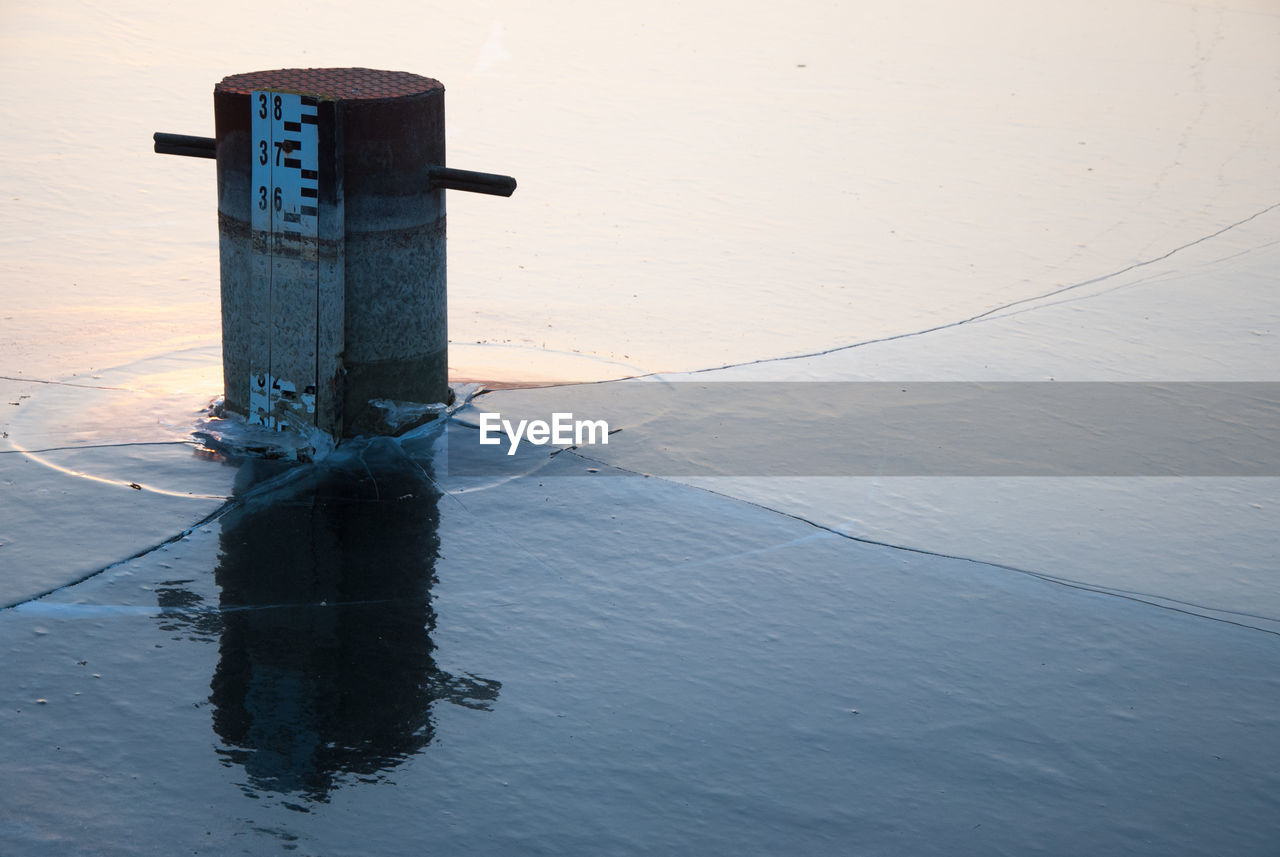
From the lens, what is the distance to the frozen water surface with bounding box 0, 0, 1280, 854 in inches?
166

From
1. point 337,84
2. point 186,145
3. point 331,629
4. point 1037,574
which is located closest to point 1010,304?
point 1037,574

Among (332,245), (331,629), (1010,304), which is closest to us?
(331,629)

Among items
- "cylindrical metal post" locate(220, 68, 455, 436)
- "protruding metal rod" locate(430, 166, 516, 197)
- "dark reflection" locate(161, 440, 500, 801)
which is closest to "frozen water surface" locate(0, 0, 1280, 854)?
"dark reflection" locate(161, 440, 500, 801)

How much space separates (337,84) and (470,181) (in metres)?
0.81

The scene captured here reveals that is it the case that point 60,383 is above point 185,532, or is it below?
above

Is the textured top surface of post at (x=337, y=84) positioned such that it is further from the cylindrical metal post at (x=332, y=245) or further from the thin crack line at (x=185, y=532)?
the thin crack line at (x=185, y=532)

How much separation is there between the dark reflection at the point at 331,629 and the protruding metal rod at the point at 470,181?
1.31m

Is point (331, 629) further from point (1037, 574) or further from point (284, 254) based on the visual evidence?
point (1037, 574)

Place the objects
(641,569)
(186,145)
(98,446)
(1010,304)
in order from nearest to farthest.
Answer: (641,569), (98,446), (186,145), (1010,304)

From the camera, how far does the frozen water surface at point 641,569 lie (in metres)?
4.21

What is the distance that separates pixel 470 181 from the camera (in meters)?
6.49

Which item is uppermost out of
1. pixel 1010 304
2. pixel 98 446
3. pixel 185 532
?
pixel 1010 304

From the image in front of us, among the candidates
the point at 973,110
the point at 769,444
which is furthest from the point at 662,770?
the point at 973,110

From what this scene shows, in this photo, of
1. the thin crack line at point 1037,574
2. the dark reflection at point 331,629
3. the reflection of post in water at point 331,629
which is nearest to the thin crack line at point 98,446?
the dark reflection at point 331,629
